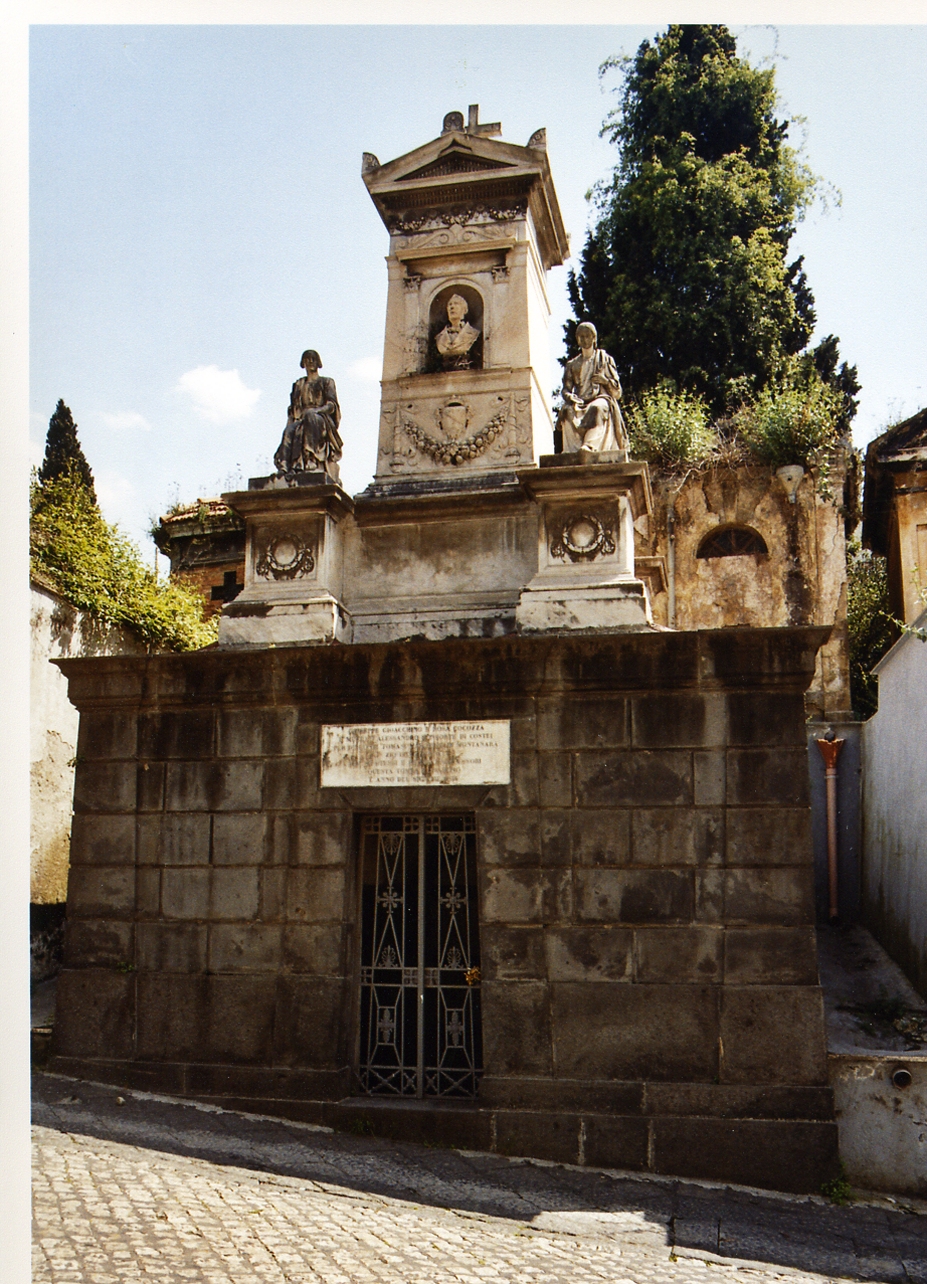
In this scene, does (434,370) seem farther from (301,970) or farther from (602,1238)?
(602,1238)

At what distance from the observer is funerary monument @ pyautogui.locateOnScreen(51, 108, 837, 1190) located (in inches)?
313

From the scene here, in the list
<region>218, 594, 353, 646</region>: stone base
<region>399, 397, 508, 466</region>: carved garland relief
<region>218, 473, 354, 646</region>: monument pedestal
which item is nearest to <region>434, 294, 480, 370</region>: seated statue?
<region>399, 397, 508, 466</region>: carved garland relief

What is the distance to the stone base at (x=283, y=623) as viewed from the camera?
9.34 metres

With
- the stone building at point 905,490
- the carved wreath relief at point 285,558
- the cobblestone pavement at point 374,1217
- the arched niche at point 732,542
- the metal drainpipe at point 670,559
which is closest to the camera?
the cobblestone pavement at point 374,1217

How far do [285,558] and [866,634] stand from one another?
1165 centimetres

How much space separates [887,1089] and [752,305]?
1644cm

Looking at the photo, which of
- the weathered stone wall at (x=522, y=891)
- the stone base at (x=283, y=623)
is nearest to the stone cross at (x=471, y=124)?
the stone base at (x=283, y=623)

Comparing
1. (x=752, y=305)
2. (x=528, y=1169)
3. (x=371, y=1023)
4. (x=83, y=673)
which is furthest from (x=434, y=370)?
(x=752, y=305)

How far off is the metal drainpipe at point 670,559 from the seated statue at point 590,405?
Answer: 7978 mm

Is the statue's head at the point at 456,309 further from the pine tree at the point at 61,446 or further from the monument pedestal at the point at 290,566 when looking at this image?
the pine tree at the point at 61,446

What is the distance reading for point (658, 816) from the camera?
27.1 feet

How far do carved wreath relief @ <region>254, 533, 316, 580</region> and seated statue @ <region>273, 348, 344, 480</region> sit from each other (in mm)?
632

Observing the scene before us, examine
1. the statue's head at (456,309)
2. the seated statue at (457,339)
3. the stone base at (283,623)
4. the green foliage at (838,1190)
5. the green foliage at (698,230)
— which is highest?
the green foliage at (698,230)

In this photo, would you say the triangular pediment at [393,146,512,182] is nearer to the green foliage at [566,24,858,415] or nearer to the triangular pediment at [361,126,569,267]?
the triangular pediment at [361,126,569,267]
